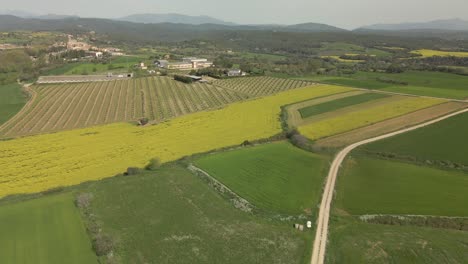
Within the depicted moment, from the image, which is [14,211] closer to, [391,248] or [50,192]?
[50,192]

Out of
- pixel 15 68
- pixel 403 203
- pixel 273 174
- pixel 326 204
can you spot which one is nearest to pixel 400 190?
pixel 403 203

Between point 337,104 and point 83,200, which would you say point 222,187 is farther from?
point 337,104

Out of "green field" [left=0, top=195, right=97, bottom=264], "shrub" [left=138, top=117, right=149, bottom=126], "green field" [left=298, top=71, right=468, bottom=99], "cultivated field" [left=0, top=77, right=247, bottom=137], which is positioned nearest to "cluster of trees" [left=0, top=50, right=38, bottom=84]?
"cultivated field" [left=0, top=77, right=247, bottom=137]

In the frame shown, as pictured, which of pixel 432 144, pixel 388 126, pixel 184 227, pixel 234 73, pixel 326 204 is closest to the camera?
pixel 184 227

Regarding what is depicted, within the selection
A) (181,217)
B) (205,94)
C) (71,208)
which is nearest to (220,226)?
(181,217)

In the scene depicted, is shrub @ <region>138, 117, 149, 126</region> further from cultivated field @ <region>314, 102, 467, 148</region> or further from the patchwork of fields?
the patchwork of fields

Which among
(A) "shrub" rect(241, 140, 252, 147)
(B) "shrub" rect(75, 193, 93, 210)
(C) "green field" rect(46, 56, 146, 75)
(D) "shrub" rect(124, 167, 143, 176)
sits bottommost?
(B) "shrub" rect(75, 193, 93, 210)
